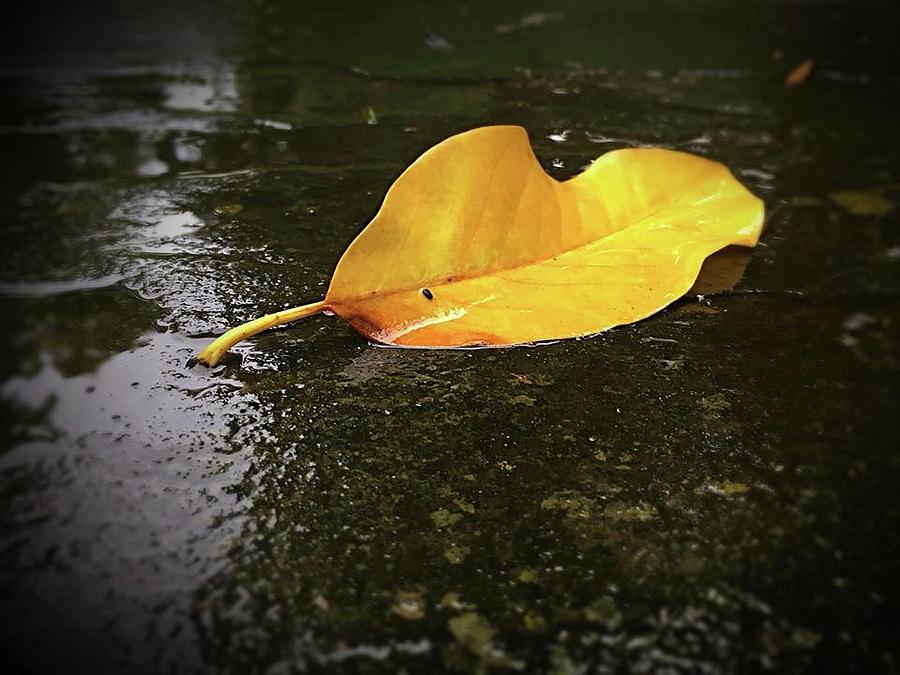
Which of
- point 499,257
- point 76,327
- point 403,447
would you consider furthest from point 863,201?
point 76,327

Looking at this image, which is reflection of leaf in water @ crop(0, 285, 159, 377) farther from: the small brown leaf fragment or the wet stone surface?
the small brown leaf fragment

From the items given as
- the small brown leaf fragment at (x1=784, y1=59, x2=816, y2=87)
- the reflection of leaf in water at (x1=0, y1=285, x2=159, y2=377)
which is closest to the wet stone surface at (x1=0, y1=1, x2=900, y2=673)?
the reflection of leaf in water at (x1=0, y1=285, x2=159, y2=377)

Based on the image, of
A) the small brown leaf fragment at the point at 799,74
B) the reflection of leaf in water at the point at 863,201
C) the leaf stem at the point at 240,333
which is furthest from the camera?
the small brown leaf fragment at the point at 799,74

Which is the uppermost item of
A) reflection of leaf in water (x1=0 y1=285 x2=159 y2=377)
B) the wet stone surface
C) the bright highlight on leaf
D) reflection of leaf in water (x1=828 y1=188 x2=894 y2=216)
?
the bright highlight on leaf

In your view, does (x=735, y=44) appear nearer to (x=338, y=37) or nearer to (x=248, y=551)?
(x=338, y=37)

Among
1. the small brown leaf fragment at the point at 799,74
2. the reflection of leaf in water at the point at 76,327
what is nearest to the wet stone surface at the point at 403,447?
the reflection of leaf in water at the point at 76,327

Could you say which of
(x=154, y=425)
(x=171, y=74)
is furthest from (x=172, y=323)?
(x=171, y=74)

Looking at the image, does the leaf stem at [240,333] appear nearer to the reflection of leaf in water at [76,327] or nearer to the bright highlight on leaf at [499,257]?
the bright highlight on leaf at [499,257]
